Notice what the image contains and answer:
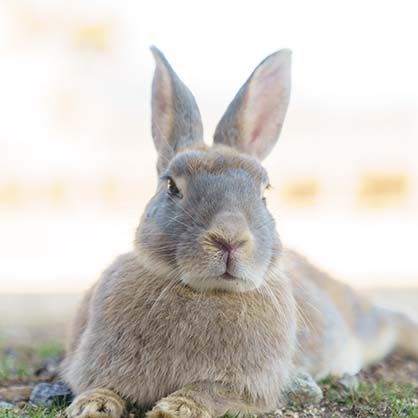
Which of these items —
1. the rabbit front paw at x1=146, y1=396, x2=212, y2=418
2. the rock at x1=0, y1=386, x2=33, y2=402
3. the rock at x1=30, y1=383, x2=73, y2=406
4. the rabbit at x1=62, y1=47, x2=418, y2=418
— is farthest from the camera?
the rock at x1=0, y1=386, x2=33, y2=402

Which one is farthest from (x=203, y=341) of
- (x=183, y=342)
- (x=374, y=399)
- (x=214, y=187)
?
(x=374, y=399)

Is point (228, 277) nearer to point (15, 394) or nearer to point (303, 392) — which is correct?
point (303, 392)

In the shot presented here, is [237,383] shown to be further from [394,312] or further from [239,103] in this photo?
[394,312]

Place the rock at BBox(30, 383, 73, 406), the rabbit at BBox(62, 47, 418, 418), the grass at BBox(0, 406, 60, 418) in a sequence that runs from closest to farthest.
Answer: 1. the rabbit at BBox(62, 47, 418, 418)
2. the grass at BBox(0, 406, 60, 418)
3. the rock at BBox(30, 383, 73, 406)

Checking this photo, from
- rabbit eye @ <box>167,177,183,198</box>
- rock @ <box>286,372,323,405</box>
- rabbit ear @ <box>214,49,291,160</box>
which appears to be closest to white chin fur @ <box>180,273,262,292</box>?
rabbit eye @ <box>167,177,183,198</box>

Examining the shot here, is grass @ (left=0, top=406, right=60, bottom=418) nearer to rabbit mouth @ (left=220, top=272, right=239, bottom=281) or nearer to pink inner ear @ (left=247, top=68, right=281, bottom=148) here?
rabbit mouth @ (left=220, top=272, right=239, bottom=281)

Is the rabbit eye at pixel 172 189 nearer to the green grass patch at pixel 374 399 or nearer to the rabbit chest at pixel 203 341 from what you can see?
the rabbit chest at pixel 203 341

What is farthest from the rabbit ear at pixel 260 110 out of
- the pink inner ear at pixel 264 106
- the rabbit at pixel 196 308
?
the rabbit at pixel 196 308
